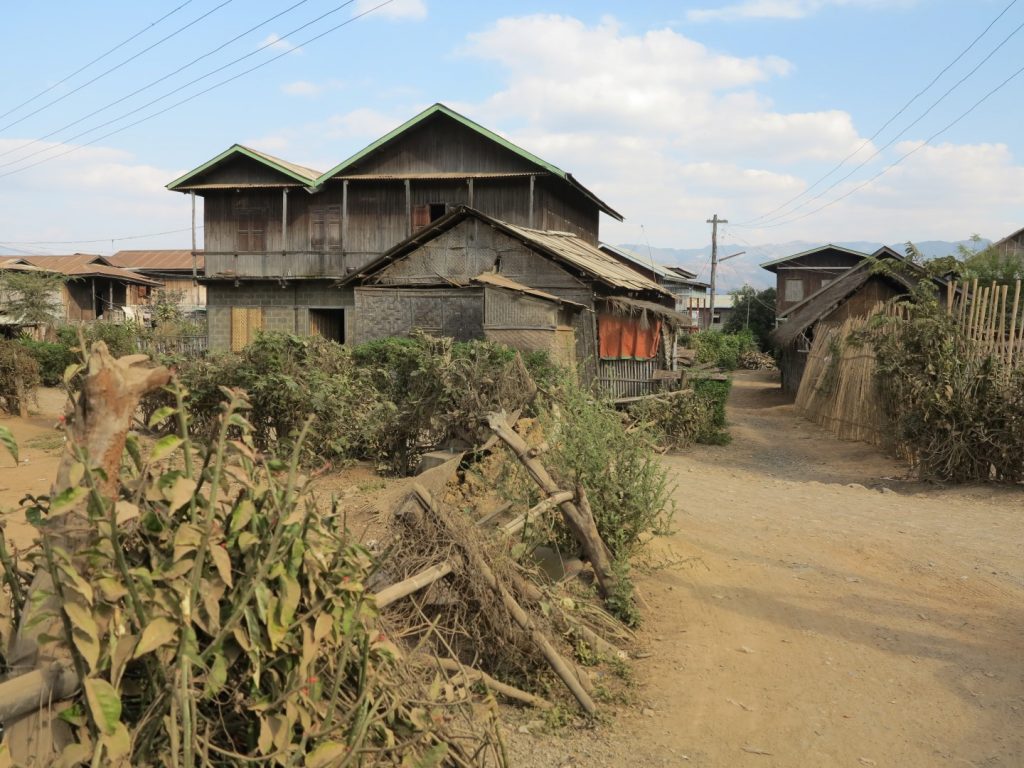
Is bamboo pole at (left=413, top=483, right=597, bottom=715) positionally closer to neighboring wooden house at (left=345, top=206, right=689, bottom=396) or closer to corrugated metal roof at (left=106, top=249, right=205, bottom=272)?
neighboring wooden house at (left=345, top=206, right=689, bottom=396)

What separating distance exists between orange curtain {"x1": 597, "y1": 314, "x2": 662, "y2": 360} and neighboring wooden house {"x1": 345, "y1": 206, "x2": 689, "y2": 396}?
23 millimetres

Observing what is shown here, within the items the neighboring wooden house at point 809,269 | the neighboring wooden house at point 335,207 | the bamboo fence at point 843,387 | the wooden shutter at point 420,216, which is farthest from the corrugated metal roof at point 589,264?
the neighboring wooden house at point 809,269

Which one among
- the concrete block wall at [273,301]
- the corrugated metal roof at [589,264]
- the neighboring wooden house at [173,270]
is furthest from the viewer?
the neighboring wooden house at [173,270]

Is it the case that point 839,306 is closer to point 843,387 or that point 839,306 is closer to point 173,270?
point 843,387

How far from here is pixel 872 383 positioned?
15188 mm

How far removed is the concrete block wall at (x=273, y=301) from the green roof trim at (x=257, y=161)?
313cm

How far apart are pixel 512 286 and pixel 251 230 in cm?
1312

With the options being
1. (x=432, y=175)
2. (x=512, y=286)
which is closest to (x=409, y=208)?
(x=432, y=175)

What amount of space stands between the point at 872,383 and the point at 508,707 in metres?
12.2

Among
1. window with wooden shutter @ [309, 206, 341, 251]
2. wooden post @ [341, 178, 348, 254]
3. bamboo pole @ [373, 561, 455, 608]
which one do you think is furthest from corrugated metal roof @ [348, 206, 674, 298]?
bamboo pole @ [373, 561, 455, 608]

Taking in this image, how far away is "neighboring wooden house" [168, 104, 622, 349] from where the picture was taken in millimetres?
25078

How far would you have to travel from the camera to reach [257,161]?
26.1 metres

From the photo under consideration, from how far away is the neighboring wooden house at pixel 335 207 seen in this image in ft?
82.3

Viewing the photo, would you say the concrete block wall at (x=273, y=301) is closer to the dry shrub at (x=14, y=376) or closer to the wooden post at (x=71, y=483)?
the dry shrub at (x=14, y=376)
